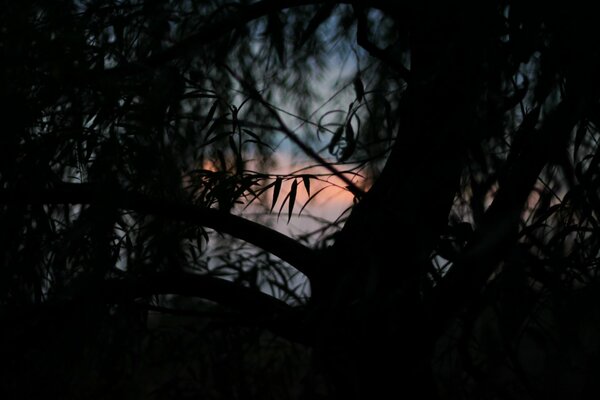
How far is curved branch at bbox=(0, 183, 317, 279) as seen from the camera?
159 centimetres

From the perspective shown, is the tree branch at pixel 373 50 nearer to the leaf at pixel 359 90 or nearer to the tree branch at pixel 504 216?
the leaf at pixel 359 90

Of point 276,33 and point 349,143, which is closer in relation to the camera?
point 349,143

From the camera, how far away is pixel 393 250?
1.71 meters

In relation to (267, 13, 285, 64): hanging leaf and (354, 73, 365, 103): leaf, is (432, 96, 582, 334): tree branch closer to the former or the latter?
(354, 73, 365, 103): leaf

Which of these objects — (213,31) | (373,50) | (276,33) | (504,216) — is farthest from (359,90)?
(504,216)

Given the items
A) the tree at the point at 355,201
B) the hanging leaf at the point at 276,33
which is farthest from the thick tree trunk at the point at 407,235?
Result: the hanging leaf at the point at 276,33

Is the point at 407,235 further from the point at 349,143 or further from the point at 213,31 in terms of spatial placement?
the point at 213,31

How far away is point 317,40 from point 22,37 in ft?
3.07

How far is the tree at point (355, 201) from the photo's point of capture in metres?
1.39

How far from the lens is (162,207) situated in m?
1.66

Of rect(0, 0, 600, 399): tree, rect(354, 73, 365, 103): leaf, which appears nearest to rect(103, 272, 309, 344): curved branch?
rect(0, 0, 600, 399): tree

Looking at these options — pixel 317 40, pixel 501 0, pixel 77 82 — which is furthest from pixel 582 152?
pixel 77 82

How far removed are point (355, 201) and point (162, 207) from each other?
47cm

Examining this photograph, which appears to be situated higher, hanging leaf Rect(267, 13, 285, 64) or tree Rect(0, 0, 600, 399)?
hanging leaf Rect(267, 13, 285, 64)
